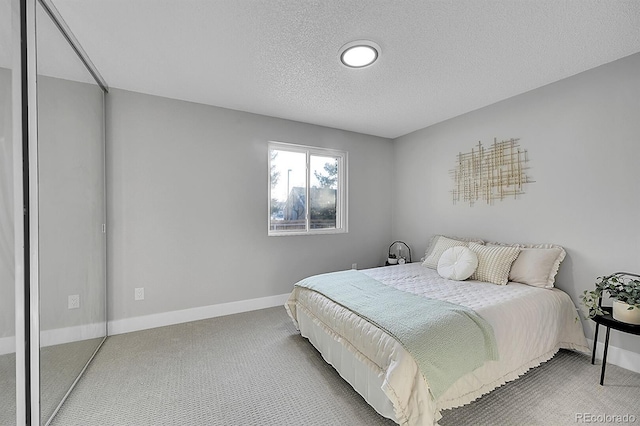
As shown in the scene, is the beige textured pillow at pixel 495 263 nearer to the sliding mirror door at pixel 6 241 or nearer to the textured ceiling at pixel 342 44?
the textured ceiling at pixel 342 44

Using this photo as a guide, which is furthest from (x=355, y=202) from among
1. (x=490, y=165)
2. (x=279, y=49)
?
(x=279, y=49)

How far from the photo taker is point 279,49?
2.04 metres

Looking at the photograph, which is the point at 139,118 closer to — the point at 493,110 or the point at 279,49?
the point at 279,49

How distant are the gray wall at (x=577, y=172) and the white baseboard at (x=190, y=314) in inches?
107

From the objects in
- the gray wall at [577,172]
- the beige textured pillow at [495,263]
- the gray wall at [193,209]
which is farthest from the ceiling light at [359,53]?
the beige textured pillow at [495,263]

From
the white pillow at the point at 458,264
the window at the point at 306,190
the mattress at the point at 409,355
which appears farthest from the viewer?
the window at the point at 306,190

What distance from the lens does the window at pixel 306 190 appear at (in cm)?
363

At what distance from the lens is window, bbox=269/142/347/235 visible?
3633 mm

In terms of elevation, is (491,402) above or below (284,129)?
below

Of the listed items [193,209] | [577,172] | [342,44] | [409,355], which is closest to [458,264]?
[577,172]

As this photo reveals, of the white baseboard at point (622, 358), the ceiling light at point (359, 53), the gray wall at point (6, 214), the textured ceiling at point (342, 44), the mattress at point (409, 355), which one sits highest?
the textured ceiling at point (342, 44)

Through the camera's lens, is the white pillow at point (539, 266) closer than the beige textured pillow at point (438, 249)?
Yes

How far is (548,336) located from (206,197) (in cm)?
353

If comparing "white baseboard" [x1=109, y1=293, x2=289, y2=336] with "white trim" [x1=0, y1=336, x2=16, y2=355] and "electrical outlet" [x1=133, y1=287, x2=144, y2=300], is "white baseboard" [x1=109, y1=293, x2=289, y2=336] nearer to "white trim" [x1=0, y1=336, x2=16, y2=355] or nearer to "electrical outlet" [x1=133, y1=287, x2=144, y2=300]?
"electrical outlet" [x1=133, y1=287, x2=144, y2=300]
